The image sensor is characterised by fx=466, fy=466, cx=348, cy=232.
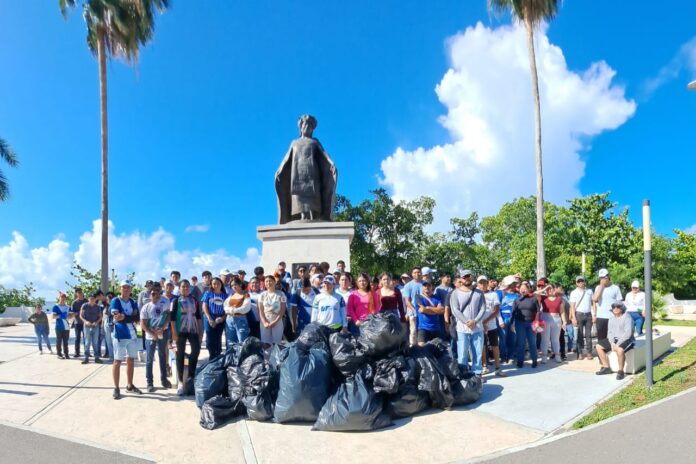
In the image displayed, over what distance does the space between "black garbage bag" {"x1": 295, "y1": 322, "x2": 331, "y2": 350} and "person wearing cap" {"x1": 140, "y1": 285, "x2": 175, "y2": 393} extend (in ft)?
8.56

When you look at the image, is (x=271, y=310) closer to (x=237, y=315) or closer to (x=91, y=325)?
(x=237, y=315)

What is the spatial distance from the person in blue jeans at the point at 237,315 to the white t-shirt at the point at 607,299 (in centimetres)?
618

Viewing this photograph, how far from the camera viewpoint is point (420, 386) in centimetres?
575

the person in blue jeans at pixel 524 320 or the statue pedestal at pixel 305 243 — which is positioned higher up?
the statue pedestal at pixel 305 243

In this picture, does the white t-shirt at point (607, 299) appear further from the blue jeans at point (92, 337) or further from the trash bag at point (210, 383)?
the blue jeans at point (92, 337)

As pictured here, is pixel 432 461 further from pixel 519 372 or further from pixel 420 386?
pixel 519 372

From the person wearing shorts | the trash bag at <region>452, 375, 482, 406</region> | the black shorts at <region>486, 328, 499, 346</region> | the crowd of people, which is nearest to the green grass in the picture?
the crowd of people

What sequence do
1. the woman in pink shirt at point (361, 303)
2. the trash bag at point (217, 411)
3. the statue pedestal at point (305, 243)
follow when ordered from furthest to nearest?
the statue pedestal at point (305, 243), the woman in pink shirt at point (361, 303), the trash bag at point (217, 411)

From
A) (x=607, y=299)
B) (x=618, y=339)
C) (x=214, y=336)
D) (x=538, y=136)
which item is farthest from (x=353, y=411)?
(x=538, y=136)

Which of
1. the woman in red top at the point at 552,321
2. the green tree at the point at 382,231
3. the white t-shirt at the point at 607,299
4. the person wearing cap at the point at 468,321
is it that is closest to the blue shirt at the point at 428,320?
the person wearing cap at the point at 468,321

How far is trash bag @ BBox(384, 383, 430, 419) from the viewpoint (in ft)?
18.5

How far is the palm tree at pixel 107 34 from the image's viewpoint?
644 inches

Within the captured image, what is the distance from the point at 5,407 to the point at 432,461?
20.4 feet

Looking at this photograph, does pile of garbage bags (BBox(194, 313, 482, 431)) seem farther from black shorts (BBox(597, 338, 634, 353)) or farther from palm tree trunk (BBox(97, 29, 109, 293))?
palm tree trunk (BBox(97, 29, 109, 293))
